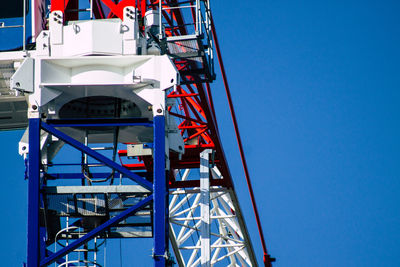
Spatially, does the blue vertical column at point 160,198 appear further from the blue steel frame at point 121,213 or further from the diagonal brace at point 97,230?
the diagonal brace at point 97,230

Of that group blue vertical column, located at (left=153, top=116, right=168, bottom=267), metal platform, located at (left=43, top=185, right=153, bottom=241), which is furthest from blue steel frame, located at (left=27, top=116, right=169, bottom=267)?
metal platform, located at (left=43, top=185, right=153, bottom=241)

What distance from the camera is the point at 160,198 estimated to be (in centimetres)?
3130

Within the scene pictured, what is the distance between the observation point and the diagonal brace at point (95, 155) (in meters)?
31.6

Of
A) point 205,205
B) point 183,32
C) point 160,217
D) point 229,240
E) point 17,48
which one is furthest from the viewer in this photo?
point 229,240

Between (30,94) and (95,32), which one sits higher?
(95,32)

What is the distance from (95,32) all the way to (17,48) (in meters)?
4.71

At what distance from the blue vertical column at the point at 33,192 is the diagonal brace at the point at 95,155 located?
0.52 metres

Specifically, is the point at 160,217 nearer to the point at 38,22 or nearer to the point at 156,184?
the point at 156,184

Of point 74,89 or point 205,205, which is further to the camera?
point 205,205

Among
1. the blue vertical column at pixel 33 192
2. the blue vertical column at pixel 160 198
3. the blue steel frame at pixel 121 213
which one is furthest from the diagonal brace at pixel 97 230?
the blue vertical column at pixel 33 192

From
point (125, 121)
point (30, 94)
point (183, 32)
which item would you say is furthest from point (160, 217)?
point (183, 32)

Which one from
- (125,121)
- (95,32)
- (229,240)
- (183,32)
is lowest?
(229,240)

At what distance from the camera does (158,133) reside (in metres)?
31.7

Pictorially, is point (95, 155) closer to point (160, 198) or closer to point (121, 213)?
point (121, 213)
